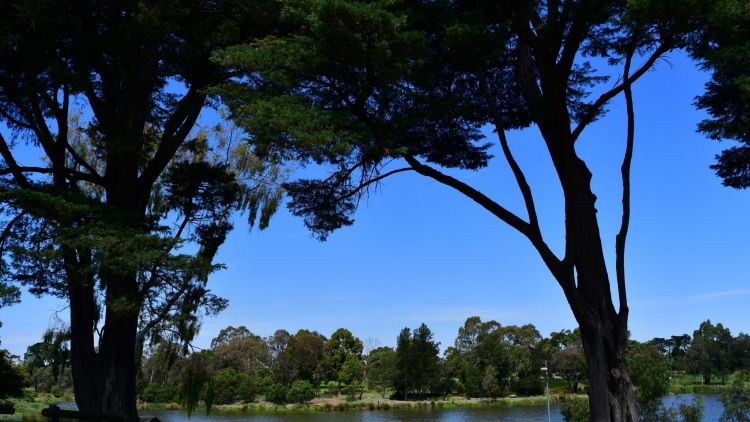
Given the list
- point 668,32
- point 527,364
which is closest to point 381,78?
point 668,32

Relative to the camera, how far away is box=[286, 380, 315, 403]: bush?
38.4 meters

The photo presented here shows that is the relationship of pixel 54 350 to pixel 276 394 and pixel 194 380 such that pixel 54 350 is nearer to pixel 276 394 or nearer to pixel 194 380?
pixel 194 380

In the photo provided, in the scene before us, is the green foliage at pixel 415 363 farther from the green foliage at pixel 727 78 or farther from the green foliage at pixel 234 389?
the green foliage at pixel 727 78

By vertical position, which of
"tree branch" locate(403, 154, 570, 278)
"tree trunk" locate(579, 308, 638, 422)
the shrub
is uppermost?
"tree branch" locate(403, 154, 570, 278)

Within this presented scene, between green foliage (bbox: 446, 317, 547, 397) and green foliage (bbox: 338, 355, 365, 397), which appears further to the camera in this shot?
green foliage (bbox: 338, 355, 365, 397)

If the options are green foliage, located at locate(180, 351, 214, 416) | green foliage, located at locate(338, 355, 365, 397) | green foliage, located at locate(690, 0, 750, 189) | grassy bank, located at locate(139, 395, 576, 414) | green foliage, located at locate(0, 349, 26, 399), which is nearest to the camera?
green foliage, located at locate(690, 0, 750, 189)

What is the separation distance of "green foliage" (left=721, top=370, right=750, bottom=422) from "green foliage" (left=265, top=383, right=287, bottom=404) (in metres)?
31.2

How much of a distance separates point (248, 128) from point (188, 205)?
145 inches

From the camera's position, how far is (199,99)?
8.99 m

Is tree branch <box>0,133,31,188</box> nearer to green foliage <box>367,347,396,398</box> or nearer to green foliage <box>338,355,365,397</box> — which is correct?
green foliage <box>367,347,396,398</box>

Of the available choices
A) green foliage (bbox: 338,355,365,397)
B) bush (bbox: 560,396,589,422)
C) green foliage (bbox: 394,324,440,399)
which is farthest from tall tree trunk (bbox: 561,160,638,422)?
green foliage (bbox: 338,355,365,397)

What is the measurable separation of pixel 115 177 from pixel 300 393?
32452 mm

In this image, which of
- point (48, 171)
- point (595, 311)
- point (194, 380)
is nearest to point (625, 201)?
point (595, 311)

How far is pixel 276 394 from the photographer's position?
38594mm
